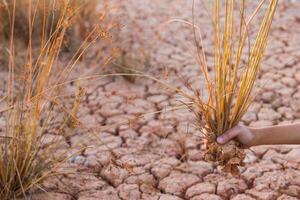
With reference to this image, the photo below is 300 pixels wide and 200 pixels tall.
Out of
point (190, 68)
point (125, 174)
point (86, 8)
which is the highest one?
point (86, 8)

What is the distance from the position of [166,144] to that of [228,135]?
638mm

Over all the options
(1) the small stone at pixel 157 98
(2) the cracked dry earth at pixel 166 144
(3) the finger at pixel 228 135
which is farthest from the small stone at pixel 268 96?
(3) the finger at pixel 228 135

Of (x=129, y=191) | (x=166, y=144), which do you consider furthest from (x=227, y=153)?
(x=166, y=144)

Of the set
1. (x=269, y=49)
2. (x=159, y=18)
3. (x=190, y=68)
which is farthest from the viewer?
(x=159, y=18)

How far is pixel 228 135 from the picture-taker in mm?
1849

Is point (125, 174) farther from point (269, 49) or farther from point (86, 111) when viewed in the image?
point (269, 49)

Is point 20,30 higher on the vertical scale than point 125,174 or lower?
higher

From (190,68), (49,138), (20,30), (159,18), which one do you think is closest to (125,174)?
(49,138)

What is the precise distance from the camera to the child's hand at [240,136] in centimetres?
184

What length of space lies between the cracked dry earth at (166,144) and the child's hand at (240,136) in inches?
5.9

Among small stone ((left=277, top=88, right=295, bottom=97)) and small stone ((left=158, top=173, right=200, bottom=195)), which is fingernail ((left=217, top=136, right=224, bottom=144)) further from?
small stone ((left=277, top=88, right=295, bottom=97))

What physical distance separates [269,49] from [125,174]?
161 centimetres

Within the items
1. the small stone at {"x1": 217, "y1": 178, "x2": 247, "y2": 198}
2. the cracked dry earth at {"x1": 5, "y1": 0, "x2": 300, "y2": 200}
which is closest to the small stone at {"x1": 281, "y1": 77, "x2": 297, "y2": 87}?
the cracked dry earth at {"x1": 5, "y1": 0, "x2": 300, "y2": 200}

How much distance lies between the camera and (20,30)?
10.9 ft
